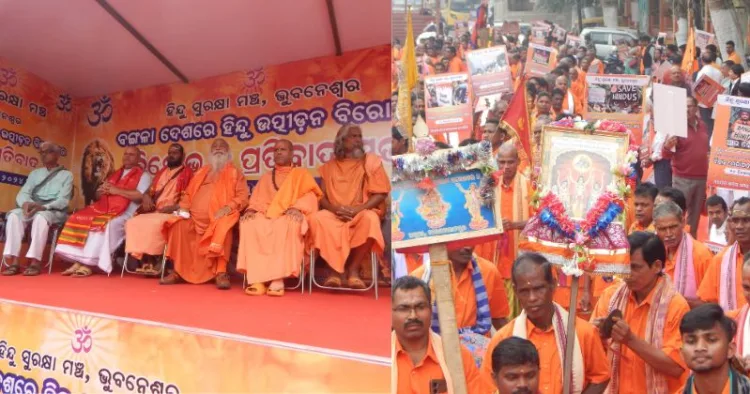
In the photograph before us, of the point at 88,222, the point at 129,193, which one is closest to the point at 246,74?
the point at 129,193

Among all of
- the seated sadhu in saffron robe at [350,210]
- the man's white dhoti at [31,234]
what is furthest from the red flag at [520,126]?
the man's white dhoti at [31,234]

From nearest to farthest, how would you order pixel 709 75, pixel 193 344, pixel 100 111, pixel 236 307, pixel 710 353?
pixel 710 353 < pixel 709 75 < pixel 193 344 < pixel 236 307 < pixel 100 111

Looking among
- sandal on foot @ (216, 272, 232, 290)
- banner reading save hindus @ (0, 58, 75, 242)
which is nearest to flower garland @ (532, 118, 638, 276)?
sandal on foot @ (216, 272, 232, 290)

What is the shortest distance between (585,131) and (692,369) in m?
0.78

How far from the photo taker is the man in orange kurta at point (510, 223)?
201 centimetres

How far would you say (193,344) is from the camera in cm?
Answer: 276

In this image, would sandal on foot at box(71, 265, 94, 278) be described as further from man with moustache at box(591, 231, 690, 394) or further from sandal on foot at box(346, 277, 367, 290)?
man with moustache at box(591, 231, 690, 394)

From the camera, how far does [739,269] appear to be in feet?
6.51

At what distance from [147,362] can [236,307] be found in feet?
2.73

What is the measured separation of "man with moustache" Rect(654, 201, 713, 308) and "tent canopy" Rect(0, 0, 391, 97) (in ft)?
9.45

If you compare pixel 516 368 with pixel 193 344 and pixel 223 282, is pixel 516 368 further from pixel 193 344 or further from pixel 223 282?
A: pixel 223 282

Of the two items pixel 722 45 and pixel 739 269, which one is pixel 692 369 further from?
pixel 722 45

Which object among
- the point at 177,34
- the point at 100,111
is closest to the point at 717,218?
the point at 177,34

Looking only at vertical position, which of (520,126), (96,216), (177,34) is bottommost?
(96,216)
